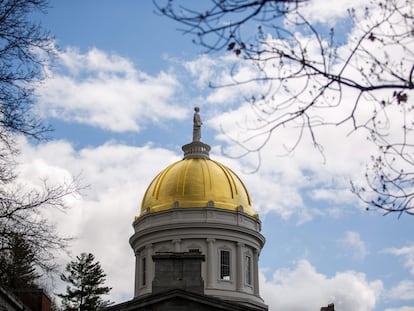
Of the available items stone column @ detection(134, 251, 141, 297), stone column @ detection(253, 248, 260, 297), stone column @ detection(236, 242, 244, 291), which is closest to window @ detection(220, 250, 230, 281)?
stone column @ detection(236, 242, 244, 291)

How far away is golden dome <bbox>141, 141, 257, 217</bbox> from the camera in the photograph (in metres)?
47.4

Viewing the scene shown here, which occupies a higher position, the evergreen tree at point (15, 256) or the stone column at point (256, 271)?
the stone column at point (256, 271)

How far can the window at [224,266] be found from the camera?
151 ft

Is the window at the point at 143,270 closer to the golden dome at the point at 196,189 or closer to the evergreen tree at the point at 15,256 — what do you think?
the golden dome at the point at 196,189

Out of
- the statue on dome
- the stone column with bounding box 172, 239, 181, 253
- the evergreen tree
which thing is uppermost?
the statue on dome

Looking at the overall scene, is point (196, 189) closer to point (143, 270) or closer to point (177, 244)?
point (177, 244)

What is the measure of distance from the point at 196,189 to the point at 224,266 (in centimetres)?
547

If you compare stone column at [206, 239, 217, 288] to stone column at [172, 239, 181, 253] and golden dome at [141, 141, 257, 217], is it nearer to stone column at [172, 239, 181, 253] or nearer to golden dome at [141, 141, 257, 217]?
stone column at [172, 239, 181, 253]

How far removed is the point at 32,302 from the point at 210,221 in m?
16.1

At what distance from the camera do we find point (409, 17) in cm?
927

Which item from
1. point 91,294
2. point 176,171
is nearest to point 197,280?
point 176,171

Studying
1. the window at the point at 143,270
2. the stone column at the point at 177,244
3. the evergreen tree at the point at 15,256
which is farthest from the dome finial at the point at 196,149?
the evergreen tree at the point at 15,256

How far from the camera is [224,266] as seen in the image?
46250 mm

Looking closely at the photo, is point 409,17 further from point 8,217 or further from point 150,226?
point 150,226
